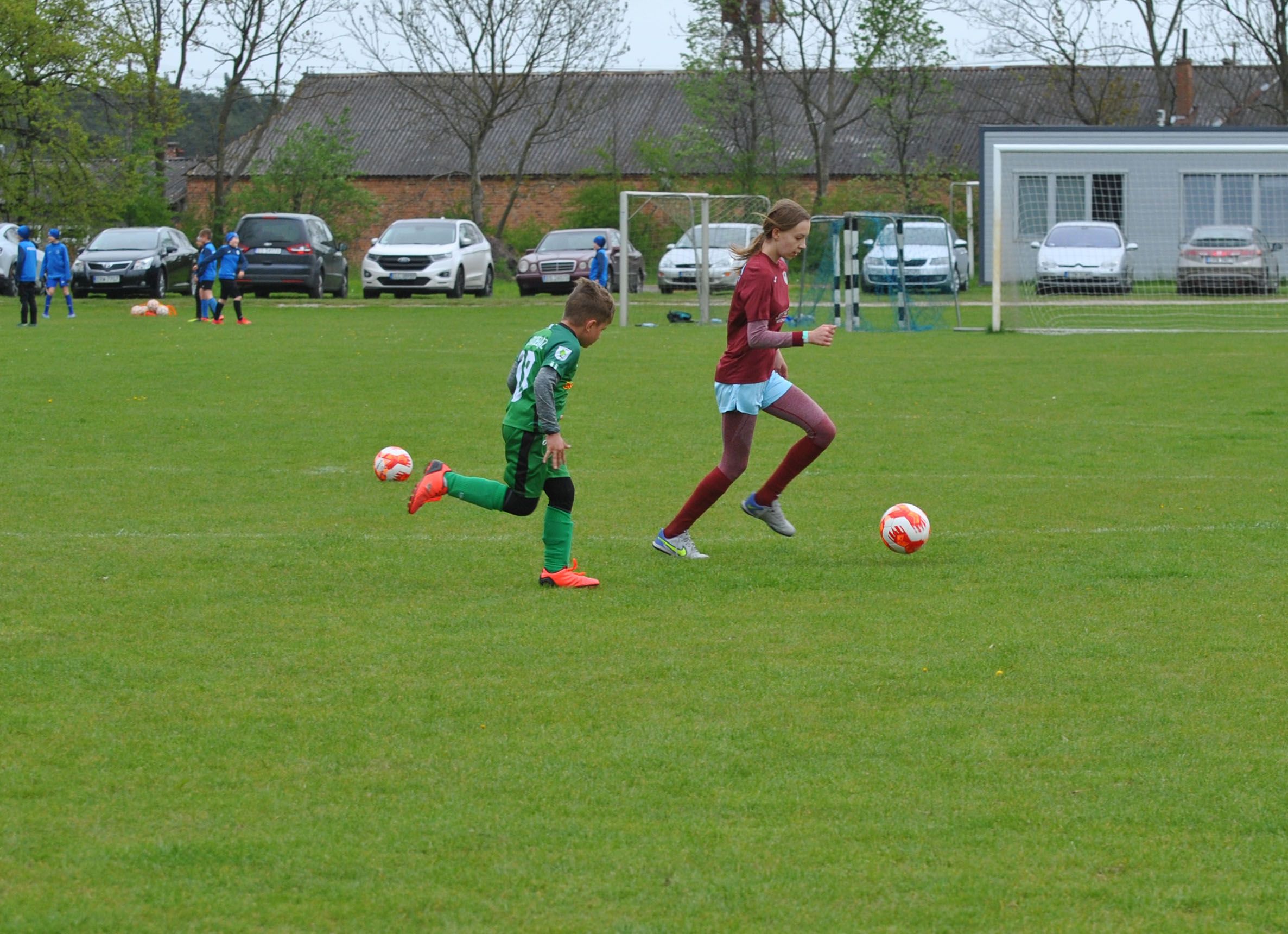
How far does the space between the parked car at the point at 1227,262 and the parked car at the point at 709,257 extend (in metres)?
7.63

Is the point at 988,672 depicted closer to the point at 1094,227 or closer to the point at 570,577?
the point at 570,577

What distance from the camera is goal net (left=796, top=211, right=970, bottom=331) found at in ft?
89.0

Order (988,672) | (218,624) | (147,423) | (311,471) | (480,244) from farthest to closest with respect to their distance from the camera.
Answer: (480,244) < (147,423) < (311,471) < (218,624) < (988,672)

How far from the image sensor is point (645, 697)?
219 inches

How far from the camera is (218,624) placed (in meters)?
6.66

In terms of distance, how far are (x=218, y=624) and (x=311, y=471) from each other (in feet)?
15.1

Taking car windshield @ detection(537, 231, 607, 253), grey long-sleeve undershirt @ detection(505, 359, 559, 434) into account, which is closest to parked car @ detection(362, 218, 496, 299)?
car windshield @ detection(537, 231, 607, 253)

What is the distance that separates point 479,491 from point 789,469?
182 cm

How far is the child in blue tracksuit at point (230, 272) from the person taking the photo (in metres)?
27.0

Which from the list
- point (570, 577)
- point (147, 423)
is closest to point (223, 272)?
point (147, 423)

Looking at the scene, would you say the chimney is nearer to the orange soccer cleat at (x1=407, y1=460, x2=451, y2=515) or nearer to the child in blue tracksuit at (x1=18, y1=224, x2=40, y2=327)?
the child in blue tracksuit at (x1=18, y1=224, x2=40, y2=327)

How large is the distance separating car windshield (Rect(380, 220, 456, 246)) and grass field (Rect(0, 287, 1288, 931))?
880 inches

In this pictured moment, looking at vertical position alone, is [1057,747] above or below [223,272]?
below

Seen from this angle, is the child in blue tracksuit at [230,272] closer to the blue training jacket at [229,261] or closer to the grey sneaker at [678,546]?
the blue training jacket at [229,261]
